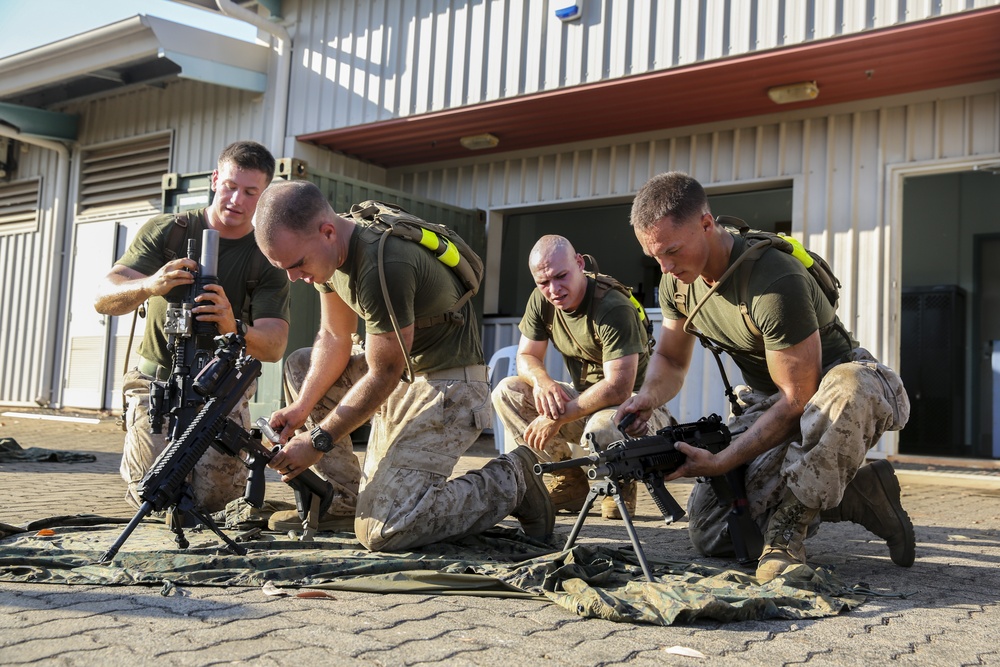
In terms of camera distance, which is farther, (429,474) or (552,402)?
(552,402)

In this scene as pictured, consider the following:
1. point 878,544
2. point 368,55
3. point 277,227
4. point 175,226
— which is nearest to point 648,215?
point 277,227

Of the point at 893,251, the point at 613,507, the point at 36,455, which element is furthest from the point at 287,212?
the point at 893,251

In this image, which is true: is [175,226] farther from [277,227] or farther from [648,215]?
[648,215]

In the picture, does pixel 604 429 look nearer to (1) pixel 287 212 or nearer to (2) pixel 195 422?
(1) pixel 287 212

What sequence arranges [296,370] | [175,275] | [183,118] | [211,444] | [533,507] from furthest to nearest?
1. [183,118]
2. [296,370]
3. [533,507]
4. [175,275]
5. [211,444]

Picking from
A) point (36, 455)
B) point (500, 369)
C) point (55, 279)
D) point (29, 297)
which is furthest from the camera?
point (29, 297)

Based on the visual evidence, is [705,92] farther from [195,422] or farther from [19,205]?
[19,205]

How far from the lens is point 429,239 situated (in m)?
3.82

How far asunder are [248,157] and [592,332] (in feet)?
6.24

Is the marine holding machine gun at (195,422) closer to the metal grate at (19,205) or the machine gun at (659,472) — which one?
the machine gun at (659,472)

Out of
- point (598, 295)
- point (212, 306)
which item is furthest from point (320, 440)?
point (598, 295)

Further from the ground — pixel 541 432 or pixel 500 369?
pixel 500 369

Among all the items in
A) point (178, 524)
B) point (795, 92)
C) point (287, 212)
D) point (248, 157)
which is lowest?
point (178, 524)

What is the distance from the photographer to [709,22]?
7516 millimetres
